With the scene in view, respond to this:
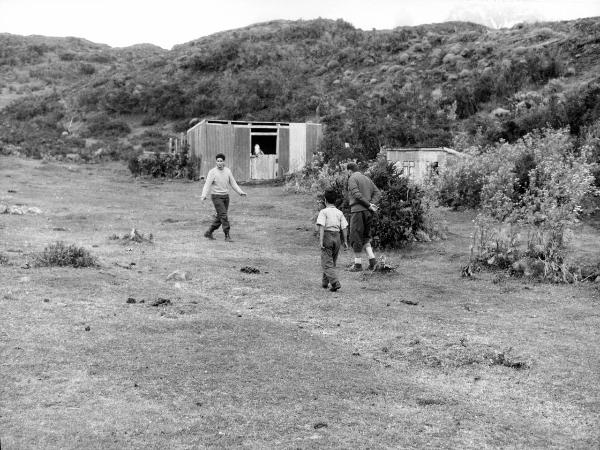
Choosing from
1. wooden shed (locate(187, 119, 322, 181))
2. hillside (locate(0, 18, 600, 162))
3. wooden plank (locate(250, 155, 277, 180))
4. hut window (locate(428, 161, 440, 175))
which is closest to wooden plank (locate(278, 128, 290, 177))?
wooden shed (locate(187, 119, 322, 181))

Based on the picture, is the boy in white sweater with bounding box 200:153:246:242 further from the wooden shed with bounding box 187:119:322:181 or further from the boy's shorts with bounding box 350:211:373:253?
the wooden shed with bounding box 187:119:322:181

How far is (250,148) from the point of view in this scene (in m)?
28.6

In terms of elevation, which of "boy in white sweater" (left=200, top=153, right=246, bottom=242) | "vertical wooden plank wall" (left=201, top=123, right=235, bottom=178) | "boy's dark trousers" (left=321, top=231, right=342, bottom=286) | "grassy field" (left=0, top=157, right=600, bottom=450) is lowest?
"grassy field" (left=0, top=157, right=600, bottom=450)

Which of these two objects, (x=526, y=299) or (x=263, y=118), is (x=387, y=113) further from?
(x=526, y=299)

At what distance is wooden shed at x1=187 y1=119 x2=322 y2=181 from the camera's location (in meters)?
28.2

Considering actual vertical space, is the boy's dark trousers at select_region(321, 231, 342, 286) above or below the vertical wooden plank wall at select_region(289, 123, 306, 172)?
below

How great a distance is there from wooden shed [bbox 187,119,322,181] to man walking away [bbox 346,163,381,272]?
653 inches

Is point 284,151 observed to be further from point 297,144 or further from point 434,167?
point 434,167

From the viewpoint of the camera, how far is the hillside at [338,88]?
27.9 metres

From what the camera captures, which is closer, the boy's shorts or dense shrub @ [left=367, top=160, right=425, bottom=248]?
the boy's shorts

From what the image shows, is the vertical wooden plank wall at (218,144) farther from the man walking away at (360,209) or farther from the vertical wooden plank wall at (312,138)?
the man walking away at (360,209)

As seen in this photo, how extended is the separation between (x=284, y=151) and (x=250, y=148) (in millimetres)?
1450

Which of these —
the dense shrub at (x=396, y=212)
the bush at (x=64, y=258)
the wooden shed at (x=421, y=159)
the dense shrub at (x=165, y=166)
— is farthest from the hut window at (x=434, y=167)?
the dense shrub at (x=165, y=166)

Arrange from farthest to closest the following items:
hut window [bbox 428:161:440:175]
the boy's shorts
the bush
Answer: hut window [bbox 428:161:440:175] < the boy's shorts < the bush
